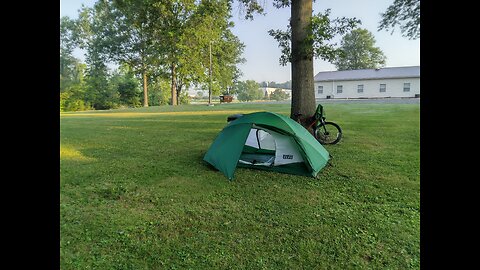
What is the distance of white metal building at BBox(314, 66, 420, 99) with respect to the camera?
712 inches

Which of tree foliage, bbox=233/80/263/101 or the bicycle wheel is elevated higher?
tree foliage, bbox=233/80/263/101

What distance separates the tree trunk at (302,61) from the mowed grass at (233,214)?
1.34m

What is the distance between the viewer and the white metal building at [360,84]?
59.3ft

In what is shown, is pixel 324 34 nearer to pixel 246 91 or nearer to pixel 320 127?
pixel 320 127

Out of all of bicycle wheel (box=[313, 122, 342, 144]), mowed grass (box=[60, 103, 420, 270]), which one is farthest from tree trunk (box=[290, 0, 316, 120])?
mowed grass (box=[60, 103, 420, 270])

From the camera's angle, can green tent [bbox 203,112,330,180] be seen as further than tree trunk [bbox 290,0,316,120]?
No

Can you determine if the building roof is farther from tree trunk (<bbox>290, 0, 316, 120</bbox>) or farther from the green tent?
the green tent

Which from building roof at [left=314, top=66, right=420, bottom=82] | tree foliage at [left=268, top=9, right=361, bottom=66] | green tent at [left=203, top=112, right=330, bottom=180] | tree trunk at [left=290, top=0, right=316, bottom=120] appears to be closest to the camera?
green tent at [left=203, top=112, right=330, bottom=180]

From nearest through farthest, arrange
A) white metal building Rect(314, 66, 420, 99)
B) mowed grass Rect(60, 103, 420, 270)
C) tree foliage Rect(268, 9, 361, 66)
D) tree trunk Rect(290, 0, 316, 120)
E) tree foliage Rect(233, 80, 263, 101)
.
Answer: mowed grass Rect(60, 103, 420, 270)
tree foliage Rect(268, 9, 361, 66)
tree trunk Rect(290, 0, 316, 120)
tree foliage Rect(233, 80, 263, 101)
white metal building Rect(314, 66, 420, 99)

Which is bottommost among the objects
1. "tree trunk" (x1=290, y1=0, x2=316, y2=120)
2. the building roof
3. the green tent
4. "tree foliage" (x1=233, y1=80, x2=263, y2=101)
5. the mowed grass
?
the mowed grass

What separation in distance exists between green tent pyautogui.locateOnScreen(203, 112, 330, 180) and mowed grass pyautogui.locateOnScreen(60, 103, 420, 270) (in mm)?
157

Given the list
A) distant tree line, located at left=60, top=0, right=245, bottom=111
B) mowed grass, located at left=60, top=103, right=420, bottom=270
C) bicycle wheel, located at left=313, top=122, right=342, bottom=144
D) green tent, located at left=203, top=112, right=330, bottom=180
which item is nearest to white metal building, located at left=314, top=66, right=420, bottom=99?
distant tree line, located at left=60, top=0, right=245, bottom=111
